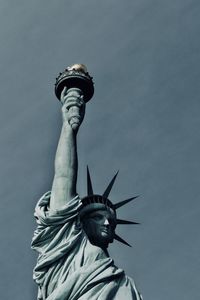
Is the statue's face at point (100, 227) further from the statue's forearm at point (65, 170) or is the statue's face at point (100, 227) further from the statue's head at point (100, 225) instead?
the statue's forearm at point (65, 170)

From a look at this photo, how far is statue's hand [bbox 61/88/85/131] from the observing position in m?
23.8

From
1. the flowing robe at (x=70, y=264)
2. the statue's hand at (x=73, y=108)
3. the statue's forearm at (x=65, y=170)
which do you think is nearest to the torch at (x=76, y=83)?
the statue's hand at (x=73, y=108)

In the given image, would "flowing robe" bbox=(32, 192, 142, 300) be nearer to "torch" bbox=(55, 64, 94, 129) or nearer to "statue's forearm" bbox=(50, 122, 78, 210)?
"statue's forearm" bbox=(50, 122, 78, 210)

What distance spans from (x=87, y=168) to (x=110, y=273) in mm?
3708

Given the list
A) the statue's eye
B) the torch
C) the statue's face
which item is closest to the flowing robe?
the statue's face

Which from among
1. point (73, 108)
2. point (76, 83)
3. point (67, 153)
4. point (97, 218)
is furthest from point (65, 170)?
point (76, 83)

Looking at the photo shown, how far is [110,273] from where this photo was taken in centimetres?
2072

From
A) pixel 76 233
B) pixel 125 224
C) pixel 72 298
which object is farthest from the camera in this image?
pixel 125 224

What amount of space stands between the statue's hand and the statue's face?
7.90 ft

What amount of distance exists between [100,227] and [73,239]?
3.50 ft

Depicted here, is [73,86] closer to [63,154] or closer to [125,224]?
[63,154]

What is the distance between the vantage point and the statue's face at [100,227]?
22.1 meters

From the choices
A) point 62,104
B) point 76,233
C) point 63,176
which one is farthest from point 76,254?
point 62,104

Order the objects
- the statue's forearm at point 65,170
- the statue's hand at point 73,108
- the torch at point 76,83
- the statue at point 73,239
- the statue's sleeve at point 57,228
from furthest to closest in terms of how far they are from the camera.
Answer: the torch at point 76,83 → the statue's hand at point 73,108 → the statue's forearm at point 65,170 → the statue's sleeve at point 57,228 → the statue at point 73,239
